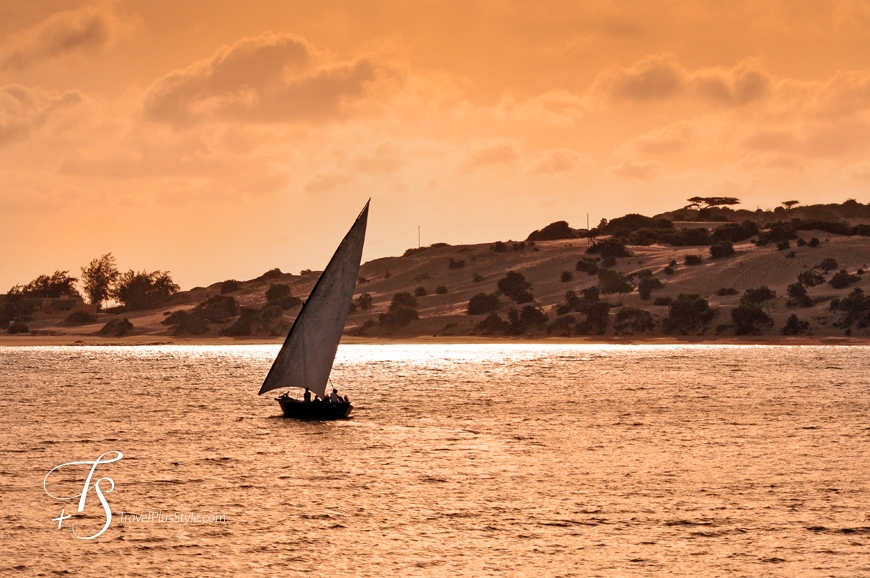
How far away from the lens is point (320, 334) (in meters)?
52.9

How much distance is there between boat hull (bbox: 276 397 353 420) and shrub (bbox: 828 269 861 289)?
129 m

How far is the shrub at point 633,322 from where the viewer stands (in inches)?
6280

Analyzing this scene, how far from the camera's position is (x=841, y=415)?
56406 millimetres

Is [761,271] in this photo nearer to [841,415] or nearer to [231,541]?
[841,415]

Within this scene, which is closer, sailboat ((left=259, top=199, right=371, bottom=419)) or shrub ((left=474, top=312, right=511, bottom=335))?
sailboat ((left=259, top=199, right=371, bottom=419))

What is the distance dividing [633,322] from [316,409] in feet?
371

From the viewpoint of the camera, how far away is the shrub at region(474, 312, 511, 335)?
173 metres

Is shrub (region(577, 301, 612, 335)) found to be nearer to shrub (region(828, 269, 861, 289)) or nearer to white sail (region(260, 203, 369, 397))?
shrub (region(828, 269, 861, 289))

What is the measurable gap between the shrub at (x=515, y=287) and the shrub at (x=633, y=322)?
2680 centimetres

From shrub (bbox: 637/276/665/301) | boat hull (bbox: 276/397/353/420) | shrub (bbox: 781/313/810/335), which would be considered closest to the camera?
boat hull (bbox: 276/397/353/420)

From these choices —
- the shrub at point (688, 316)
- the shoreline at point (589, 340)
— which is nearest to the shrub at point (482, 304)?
the shoreline at point (589, 340)

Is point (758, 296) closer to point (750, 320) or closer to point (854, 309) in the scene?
point (750, 320)

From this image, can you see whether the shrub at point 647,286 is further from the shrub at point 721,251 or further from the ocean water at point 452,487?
the ocean water at point 452,487

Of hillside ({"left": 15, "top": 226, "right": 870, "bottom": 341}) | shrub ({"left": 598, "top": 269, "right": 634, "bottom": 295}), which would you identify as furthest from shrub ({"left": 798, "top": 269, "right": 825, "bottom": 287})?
shrub ({"left": 598, "top": 269, "right": 634, "bottom": 295})
